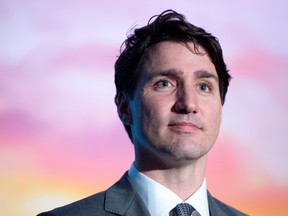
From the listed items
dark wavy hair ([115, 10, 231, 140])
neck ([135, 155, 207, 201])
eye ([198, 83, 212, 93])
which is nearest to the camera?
neck ([135, 155, 207, 201])

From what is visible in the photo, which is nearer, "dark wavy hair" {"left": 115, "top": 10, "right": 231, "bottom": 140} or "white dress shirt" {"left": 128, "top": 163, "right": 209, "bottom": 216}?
"white dress shirt" {"left": 128, "top": 163, "right": 209, "bottom": 216}

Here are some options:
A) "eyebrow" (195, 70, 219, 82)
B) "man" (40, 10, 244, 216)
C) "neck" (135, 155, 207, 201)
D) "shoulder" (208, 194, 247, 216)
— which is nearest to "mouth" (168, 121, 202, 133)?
"man" (40, 10, 244, 216)

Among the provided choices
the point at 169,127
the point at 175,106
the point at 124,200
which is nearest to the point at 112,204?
the point at 124,200

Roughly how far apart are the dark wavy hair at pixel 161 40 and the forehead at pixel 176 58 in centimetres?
3

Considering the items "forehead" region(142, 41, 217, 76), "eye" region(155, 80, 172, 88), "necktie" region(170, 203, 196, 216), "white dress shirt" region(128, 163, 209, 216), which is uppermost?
"forehead" region(142, 41, 217, 76)

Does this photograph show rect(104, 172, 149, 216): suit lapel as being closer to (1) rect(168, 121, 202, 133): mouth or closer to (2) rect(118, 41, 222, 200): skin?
(2) rect(118, 41, 222, 200): skin

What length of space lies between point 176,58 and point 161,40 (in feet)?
0.73

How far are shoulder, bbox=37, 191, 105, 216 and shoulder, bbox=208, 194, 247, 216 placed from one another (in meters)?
0.66

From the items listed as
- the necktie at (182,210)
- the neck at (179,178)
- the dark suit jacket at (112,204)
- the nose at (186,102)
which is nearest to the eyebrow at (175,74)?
the nose at (186,102)

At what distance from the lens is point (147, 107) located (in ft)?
10.3

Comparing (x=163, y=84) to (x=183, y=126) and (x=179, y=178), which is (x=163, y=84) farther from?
(x=179, y=178)

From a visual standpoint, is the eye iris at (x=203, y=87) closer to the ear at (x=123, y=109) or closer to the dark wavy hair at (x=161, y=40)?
the dark wavy hair at (x=161, y=40)

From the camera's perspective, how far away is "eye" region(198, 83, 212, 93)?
3.17 meters

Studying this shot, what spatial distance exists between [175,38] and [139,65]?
11.0 inches
